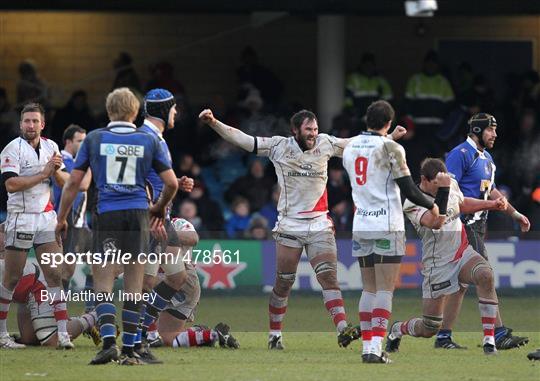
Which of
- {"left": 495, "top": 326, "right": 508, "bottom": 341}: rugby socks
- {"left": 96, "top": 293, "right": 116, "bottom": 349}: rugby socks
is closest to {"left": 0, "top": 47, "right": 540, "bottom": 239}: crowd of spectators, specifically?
{"left": 495, "top": 326, "right": 508, "bottom": 341}: rugby socks

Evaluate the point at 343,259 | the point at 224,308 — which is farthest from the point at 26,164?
the point at 343,259

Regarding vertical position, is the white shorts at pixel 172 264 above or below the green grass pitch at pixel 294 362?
above

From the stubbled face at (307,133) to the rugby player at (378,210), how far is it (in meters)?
1.54

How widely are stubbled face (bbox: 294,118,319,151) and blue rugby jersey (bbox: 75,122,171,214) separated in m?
2.48

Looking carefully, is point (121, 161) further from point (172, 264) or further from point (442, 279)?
point (442, 279)

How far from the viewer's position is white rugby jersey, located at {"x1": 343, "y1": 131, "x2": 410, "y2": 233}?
12164 mm

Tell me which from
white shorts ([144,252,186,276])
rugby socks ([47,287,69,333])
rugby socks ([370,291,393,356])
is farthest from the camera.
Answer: rugby socks ([47,287,69,333])

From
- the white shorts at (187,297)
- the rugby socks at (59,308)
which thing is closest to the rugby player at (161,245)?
the white shorts at (187,297)

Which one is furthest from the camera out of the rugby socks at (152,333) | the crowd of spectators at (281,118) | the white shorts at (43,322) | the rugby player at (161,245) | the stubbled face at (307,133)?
the crowd of spectators at (281,118)

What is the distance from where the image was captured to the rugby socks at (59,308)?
1334cm

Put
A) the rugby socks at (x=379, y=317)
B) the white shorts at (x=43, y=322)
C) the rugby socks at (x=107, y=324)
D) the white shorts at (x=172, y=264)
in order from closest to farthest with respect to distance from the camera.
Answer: the rugby socks at (x=107, y=324), the rugby socks at (x=379, y=317), the white shorts at (x=172, y=264), the white shorts at (x=43, y=322)

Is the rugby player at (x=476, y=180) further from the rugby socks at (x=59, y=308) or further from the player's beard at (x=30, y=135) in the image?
the player's beard at (x=30, y=135)

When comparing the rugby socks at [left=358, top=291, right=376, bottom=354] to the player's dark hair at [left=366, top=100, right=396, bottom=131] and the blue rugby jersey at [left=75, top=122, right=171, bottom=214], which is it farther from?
the blue rugby jersey at [left=75, top=122, right=171, bottom=214]

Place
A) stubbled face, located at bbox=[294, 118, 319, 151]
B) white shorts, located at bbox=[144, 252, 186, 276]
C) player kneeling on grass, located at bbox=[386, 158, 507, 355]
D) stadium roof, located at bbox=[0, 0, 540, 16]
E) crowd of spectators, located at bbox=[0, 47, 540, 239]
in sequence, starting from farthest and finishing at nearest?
stadium roof, located at bbox=[0, 0, 540, 16] → crowd of spectators, located at bbox=[0, 47, 540, 239] → stubbled face, located at bbox=[294, 118, 319, 151] → player kneeling on grass, located at bbox=[386, 158, 507, 355] → white shorts, located at bbox=[144, 252, 186, 276]
